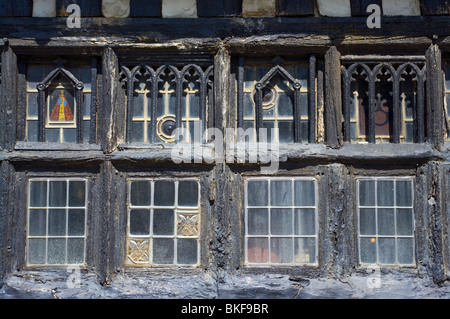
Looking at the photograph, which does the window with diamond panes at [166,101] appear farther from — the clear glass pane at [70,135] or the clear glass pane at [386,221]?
the clear glass pane at [386,221]

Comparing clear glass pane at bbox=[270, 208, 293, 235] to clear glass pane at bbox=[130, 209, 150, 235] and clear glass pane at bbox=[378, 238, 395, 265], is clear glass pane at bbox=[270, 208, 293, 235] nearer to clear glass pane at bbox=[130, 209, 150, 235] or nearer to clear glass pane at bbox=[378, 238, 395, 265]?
clear glass pane at bbox=[378, 238, 395, 265]

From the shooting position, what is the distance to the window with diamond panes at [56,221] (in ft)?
14.1

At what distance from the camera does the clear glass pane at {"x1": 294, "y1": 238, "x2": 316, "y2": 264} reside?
4.27 m

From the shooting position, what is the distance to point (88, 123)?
4.42 m

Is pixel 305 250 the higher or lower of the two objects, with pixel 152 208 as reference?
lower

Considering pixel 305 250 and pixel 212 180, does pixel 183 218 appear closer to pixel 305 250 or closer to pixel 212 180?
pixel 212 180

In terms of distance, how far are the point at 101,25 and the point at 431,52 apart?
8.85ft

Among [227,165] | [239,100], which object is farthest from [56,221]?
[239,100]

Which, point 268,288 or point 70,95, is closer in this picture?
point 268,288

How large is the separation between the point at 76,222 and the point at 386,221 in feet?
8.28

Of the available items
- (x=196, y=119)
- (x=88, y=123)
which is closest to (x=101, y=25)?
(x=88, y=123)

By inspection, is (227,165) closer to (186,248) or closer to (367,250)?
(186,248)

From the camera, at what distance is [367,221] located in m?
4.27

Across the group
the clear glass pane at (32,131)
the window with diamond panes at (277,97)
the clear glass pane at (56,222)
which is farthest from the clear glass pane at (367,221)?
the clear glass pane at (32,131)
